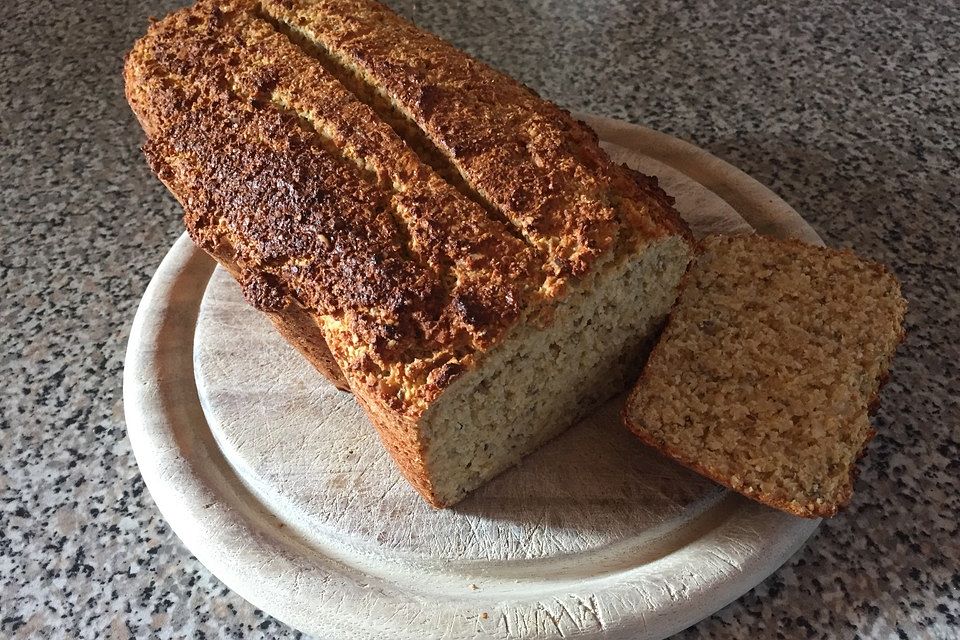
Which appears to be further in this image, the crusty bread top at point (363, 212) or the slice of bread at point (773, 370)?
the slice of bread at point (773, 370)

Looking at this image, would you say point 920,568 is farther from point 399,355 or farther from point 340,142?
point 340,142

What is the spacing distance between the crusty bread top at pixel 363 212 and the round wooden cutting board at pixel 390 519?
432 mm

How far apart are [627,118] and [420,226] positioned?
1695 mm

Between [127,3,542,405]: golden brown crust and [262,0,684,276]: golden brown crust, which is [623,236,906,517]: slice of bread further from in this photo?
[127,3,542,405]: golden brown crust

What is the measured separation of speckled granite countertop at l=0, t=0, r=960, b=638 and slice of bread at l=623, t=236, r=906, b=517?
22 centimetres

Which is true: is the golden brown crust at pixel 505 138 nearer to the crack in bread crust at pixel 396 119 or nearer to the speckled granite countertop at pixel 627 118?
the crack in bread crust at pixel 396 119

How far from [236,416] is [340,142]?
2.68 feet

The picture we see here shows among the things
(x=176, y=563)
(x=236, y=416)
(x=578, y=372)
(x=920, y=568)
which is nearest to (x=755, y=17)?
(x=578, y=372)

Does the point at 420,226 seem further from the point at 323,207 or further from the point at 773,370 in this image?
the point at 773,370

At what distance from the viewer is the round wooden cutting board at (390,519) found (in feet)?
5.83

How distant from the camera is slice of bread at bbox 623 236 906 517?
188 cm

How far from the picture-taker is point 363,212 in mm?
1871

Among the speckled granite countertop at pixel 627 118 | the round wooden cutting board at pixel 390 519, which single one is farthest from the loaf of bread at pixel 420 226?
the speckled granite countertop at pixel 627 118

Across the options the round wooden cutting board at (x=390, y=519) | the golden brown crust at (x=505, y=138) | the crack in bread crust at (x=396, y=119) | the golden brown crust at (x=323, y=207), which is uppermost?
the golden brown crust at (x=505, y=138)
